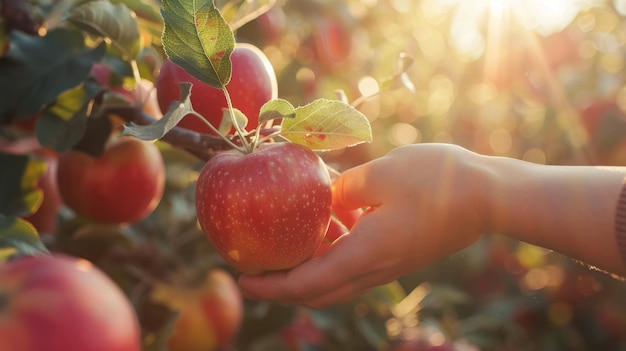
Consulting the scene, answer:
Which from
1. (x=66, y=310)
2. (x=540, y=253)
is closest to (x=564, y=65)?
(x=540, y=253)

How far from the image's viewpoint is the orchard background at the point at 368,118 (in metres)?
0.98

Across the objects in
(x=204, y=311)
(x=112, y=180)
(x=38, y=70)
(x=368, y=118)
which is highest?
(x=38, y=70)

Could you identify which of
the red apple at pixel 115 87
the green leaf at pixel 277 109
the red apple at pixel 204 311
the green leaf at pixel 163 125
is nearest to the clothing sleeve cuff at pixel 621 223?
the green leaf at pixel 277 109

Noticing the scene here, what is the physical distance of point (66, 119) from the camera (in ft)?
3.18

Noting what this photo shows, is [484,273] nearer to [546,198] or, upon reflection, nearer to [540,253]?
[540,253]

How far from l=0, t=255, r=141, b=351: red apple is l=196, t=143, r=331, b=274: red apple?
0.30 metres

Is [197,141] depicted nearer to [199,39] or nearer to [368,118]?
[199,39]

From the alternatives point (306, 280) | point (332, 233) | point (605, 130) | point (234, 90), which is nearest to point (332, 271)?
point (306, 280)

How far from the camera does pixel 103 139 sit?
110cm

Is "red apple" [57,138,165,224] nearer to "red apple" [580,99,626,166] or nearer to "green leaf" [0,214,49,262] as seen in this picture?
"green leaf" [0,214,49,262]

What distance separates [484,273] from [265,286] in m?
2.14

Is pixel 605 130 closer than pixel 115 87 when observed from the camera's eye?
No

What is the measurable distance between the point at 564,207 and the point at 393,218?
0.22 metres

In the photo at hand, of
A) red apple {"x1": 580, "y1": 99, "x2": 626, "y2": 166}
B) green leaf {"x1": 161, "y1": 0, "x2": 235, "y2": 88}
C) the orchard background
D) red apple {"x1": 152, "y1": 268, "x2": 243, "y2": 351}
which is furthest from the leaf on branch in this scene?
red apple {"x1": 580, "y1": 99, "x2": 626, "y2": 166}
